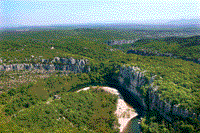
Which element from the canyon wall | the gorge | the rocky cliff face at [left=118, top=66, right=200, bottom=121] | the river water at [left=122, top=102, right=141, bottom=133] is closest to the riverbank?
the river water at [left=122, top=102, right=141, bottom=133]

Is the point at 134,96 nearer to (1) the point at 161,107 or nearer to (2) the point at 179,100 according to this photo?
(1) the point at 161,107

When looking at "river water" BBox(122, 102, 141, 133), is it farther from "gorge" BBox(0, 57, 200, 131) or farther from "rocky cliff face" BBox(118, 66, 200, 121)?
"rocky cliff face" BBox(118, 66, 200, 121)

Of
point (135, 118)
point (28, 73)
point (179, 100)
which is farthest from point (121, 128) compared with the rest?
point (28, 73)

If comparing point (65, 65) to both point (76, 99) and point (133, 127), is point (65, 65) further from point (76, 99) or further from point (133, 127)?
point (133, 127)

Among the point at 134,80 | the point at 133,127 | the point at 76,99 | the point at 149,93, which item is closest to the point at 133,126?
the point at 133,127

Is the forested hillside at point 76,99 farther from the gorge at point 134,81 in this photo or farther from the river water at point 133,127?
the river water at point 133,127

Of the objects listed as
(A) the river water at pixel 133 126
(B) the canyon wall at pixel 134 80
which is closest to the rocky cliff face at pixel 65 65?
(B) the canyon wall at pixel 134 80

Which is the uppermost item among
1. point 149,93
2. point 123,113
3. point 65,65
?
point 65,65

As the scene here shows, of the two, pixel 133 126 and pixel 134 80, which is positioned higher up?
pixel 134 80
